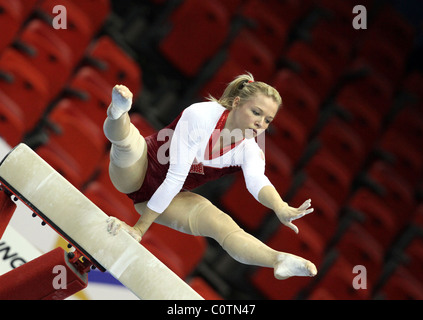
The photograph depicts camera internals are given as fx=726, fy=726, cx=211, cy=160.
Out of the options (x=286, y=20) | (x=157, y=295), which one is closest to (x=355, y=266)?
(x=286, y=20)

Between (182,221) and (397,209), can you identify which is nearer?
(182,221)

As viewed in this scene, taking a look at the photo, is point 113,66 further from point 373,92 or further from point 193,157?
point 373,92

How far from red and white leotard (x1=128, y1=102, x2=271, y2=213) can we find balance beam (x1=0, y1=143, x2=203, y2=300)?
15 cm

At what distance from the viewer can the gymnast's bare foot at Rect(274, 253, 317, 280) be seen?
189 cm

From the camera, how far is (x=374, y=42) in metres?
4.17

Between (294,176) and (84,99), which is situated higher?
(294,176)

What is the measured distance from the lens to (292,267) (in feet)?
6.28

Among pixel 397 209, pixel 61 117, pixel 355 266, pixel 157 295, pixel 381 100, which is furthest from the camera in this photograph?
pixel 381 100

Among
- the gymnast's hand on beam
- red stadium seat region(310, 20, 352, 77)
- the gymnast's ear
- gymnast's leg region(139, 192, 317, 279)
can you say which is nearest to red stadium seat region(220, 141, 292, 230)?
red stadium seat region(310, 20, 352, 77)

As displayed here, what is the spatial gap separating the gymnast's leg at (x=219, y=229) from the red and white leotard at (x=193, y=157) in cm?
7

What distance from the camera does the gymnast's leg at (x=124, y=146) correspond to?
1934 mm

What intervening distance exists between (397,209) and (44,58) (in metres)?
1.94

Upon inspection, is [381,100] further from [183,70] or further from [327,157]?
[183,70]

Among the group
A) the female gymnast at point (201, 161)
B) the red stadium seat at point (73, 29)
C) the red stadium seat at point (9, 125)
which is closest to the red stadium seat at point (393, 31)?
the red stadium seat at point (73, 29)
